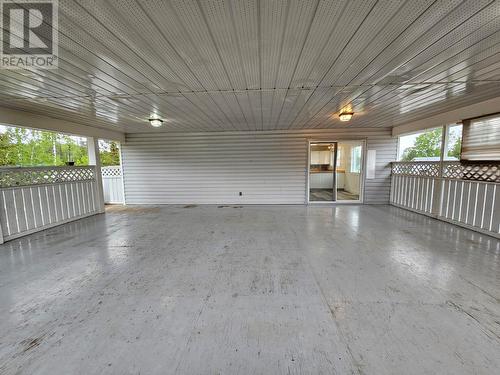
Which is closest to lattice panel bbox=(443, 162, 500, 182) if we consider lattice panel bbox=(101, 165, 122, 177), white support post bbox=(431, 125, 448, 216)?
white support post bbox=(431, 125, 448, 216)

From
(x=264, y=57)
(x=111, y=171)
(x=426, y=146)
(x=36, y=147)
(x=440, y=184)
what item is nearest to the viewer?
(x=264, y=57)

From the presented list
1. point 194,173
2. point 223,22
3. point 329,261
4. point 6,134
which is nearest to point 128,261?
point 329,261

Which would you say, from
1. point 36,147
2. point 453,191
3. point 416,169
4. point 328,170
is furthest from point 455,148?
point 36,147

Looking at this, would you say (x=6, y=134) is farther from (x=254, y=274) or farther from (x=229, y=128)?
(x=254, y=274)

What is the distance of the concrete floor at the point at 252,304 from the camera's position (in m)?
1.37

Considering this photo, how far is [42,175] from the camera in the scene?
4.38 meters

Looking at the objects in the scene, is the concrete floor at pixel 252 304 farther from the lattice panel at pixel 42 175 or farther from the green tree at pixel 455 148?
the green tree at pixel 455 148

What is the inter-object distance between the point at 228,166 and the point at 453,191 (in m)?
5.65

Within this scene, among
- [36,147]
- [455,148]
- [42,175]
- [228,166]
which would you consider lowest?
[42,175]

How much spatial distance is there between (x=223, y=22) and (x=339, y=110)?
338cm

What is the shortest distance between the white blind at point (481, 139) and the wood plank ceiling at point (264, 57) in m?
0.48

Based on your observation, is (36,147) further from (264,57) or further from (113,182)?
(264,57)

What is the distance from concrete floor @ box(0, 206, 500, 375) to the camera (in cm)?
137

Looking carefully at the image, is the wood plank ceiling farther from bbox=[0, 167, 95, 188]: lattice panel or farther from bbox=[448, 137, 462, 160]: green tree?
bbox=[448, 137, 462, 160]: green tree
